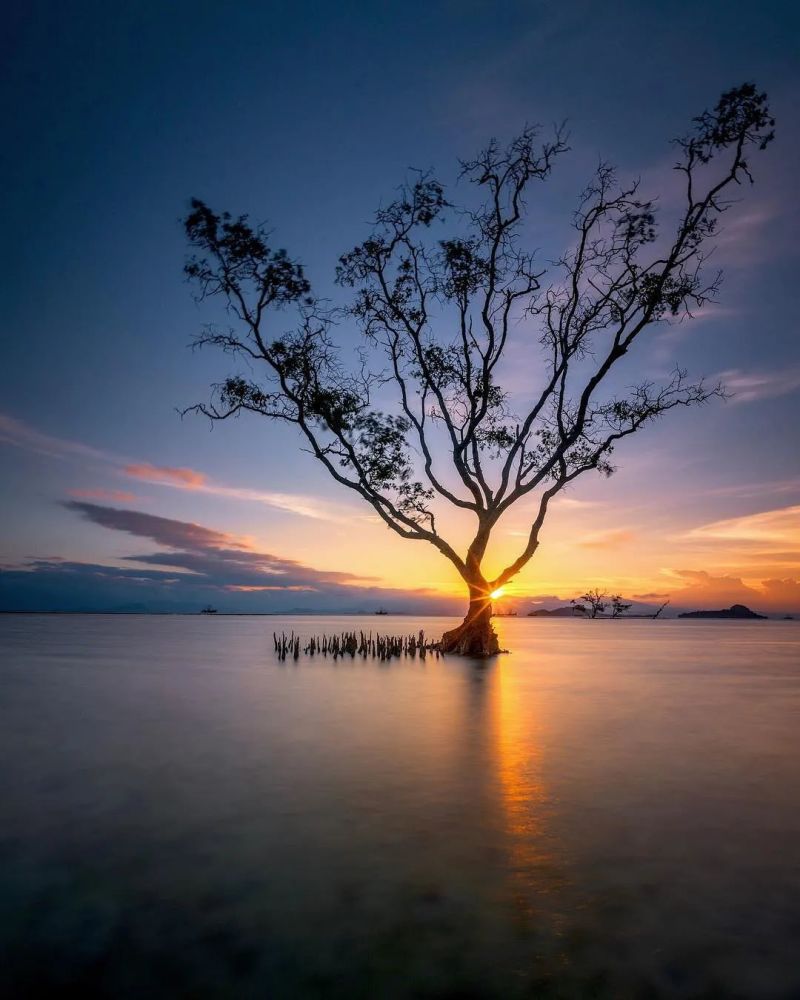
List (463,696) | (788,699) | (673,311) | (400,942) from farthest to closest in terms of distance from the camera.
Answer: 1. (673,311)
2. (788,699)
3. (463,696)
4. (400,942)

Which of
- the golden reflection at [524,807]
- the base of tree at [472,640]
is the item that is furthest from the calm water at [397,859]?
the base of tree at [472,640]

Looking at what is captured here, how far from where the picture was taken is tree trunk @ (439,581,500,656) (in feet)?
84.7

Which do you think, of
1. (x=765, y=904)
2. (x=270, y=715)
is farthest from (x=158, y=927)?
(x=270, y=715)

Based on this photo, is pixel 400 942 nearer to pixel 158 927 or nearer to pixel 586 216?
pixel 158 927

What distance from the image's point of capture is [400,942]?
133 inches

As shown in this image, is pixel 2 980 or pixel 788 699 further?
pixel 788 699

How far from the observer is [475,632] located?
1056 inches

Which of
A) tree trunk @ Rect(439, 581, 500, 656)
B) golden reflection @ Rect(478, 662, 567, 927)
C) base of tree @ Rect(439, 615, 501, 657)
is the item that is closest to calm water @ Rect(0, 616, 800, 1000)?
golden reflection @ Rect(478, 662, 567, 927)

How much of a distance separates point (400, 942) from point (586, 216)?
2587 centimetres

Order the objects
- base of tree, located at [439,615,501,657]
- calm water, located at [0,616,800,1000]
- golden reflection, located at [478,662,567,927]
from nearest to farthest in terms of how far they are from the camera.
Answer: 1. calm water, located at [0,616,800,1000]
2. golden reflection, located at [478,662,567,927]
3. base of tree, located at [439,615,501,657]

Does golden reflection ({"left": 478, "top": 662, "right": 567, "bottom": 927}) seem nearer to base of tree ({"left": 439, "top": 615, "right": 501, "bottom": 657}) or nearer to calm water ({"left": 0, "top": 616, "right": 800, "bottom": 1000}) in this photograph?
calm water ({"left": 0, "top": 616, "right": 800, "bottom": 1000})

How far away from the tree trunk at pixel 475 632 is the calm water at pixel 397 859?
47.3 feet

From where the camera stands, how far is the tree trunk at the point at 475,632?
25.8 meters

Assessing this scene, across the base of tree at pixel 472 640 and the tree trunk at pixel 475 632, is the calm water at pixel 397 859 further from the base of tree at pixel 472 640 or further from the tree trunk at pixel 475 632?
the base of tree at pixel 472 640
